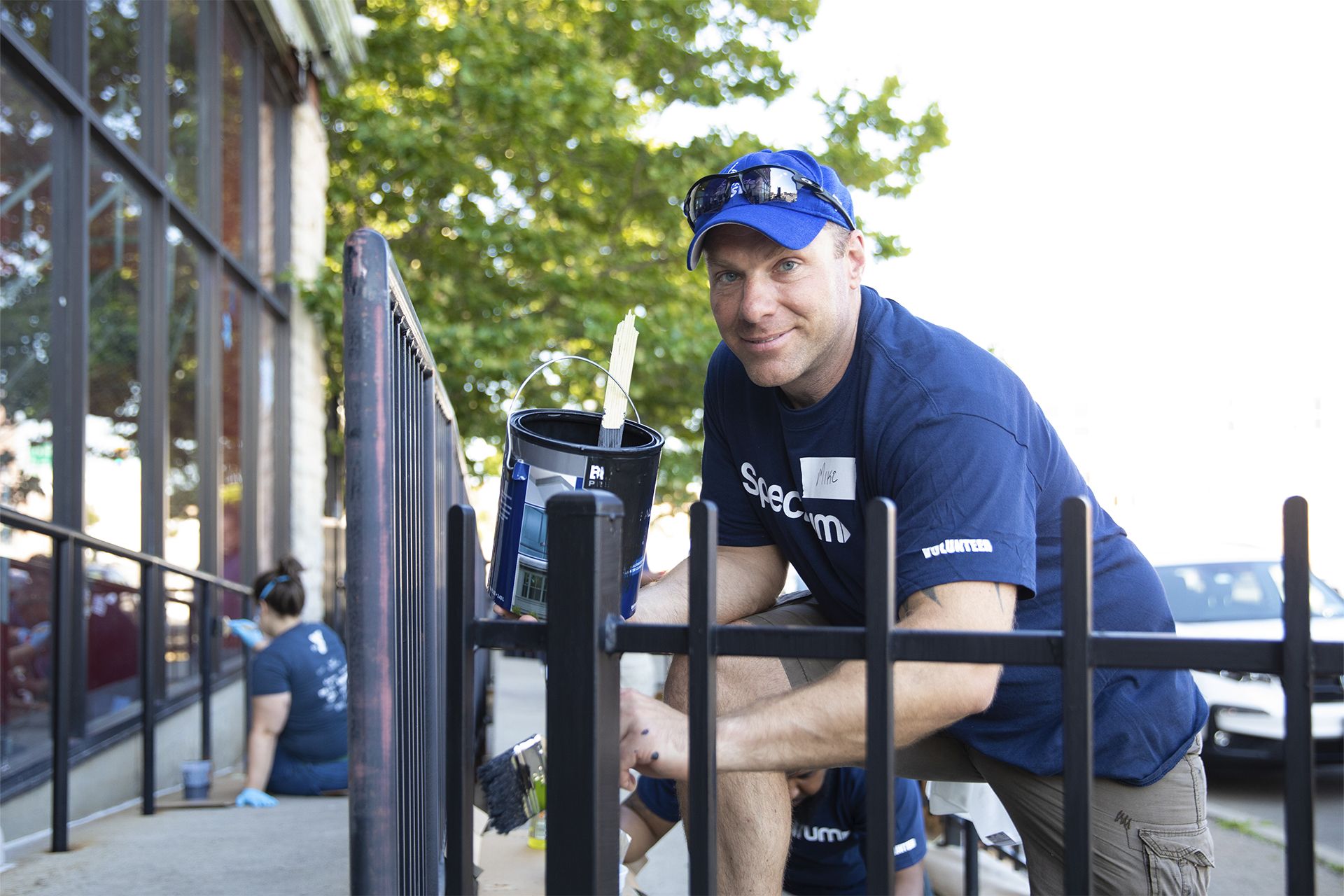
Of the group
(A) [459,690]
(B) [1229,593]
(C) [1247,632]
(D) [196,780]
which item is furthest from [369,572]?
(B) [1229,593]

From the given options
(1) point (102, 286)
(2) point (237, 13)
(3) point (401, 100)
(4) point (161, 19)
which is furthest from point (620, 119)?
(1) point (102, 286)

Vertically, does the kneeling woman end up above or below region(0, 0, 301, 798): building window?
below

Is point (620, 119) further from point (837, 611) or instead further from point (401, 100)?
point (837, 611)

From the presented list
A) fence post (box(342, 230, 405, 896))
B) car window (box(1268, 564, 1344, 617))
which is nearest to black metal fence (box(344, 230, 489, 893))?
fence post (box(342, 230, 405, 896))

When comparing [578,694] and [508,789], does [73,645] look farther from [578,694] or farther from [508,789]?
[578,694]

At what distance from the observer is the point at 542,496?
1855 millimetres

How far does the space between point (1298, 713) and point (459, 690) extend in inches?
41.8

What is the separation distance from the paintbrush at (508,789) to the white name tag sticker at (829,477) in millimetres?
727

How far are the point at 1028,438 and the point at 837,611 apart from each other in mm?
662

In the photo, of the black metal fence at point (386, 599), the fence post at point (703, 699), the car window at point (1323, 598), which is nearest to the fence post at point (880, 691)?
the fence post at point (703, 699)

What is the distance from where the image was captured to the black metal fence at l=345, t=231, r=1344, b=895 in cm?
138

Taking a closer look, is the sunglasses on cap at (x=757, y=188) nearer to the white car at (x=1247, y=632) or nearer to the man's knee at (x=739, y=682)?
the man's knee at (x=739, y=682)

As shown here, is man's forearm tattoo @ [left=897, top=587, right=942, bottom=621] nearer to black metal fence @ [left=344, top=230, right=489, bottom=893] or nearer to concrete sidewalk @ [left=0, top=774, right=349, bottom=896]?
black metal fence @ [left=344, top=230, right=489, bottom=893]

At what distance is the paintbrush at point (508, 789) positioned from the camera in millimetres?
2094
